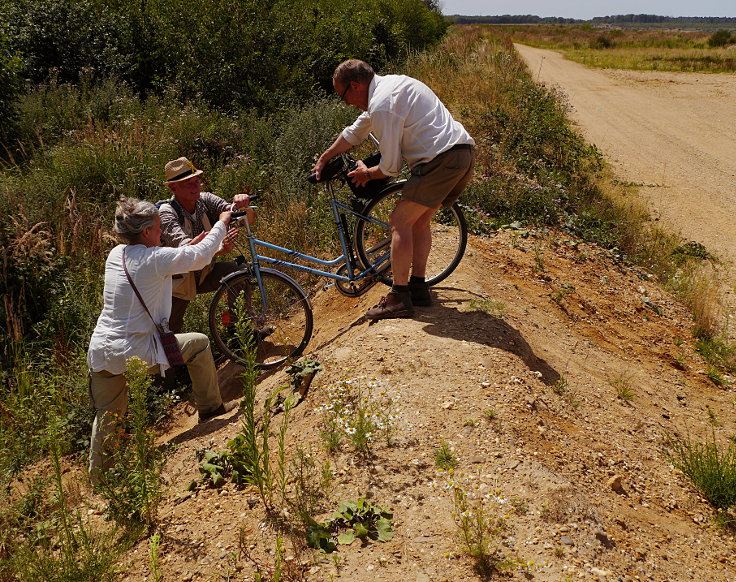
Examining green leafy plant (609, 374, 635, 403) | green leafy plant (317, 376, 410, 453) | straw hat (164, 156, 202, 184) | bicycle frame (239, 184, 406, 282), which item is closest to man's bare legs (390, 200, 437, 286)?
bicycle frame (239, 184, 406, 282)

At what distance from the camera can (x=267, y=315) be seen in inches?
214

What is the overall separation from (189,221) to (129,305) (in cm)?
125

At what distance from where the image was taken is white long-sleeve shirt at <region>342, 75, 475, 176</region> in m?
4.49

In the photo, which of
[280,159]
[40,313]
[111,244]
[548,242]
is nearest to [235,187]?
[280,159]

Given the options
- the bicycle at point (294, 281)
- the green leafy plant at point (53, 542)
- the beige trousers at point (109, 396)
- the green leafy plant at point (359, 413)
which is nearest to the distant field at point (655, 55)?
the bicycle at point (294, 281)

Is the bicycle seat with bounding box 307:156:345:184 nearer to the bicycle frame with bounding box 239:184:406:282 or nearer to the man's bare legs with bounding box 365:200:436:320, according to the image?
the bicycle frame with bounding box 239:184:406:282

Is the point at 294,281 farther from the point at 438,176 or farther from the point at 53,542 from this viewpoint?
the point at 53,542

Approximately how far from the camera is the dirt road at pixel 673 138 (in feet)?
31.7

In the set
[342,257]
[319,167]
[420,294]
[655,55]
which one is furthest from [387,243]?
[655,55]

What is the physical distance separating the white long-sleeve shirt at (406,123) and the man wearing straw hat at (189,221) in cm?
127

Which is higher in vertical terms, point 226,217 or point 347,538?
point 226,217

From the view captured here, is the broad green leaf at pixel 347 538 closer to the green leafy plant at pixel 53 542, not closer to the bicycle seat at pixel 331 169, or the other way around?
the green leafy plant at pixel 53 542

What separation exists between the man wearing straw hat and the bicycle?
0.22 m

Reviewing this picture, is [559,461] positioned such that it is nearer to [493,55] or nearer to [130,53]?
[130,53]
